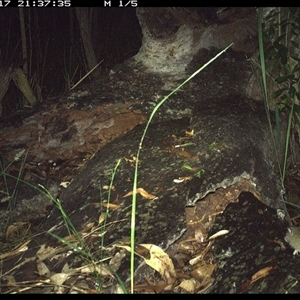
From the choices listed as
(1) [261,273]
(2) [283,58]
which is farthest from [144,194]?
(2) [283,58]

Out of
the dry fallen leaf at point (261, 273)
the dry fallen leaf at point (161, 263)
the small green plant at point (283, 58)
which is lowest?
the dry fallen leaf at point (261, 273)

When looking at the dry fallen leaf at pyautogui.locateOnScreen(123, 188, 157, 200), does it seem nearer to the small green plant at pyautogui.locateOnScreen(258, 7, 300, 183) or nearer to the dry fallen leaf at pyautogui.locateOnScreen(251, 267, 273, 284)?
the dry fallen leaf at pyautogui.locateOnScreen(251, 267, 273, 284)

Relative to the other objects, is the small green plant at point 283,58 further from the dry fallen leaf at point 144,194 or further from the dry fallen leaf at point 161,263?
the dry fallen leaf at point 161,263

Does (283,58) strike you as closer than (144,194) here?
No

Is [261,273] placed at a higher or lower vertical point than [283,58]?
lower

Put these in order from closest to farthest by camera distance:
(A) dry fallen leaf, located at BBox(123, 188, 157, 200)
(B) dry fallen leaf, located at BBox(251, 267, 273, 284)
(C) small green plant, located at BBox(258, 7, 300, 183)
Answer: (B) dry fallen leaf, located at BBox(251, 267, 273, 284) → (A) dry fallen leaf, located at BBox(123, 188, 157, 200) → (C) small green plant, located at BBox(258, 7, 300, 183)

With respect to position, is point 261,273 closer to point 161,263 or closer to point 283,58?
point 161,263

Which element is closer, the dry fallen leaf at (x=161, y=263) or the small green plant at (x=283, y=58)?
the dry fallen leaf at (x=161, y=263)

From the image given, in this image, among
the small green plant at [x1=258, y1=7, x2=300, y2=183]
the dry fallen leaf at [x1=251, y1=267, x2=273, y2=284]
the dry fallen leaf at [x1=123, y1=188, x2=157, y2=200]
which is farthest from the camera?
the small green plant at [x1=258, y1=7, x2=300, y2=183]

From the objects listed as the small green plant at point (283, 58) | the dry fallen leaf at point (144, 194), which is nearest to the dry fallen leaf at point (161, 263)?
the dry fallen leaf at point (144, 194)

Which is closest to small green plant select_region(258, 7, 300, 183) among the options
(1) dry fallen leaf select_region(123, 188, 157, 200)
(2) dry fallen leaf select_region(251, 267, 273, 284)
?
(1) dry fallen leaf select_region(123, 188, 157, 200)

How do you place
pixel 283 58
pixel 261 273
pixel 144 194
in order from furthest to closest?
pixel 283 58, pixel 144 194, pixel 261 273

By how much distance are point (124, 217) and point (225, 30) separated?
1.80 metres

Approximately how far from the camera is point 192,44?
3.40 metres
